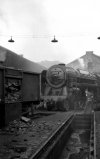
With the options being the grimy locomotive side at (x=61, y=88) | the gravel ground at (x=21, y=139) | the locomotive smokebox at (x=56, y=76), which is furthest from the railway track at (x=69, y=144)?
the locomotive smokebox at (x=56, y=76)

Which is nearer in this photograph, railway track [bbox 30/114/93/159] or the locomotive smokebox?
railway track [bbox 30/114/93/159]

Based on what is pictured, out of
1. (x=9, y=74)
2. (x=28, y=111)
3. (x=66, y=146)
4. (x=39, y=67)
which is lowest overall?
(x=66, y=146)

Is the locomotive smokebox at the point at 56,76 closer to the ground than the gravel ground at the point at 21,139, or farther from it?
farther from it

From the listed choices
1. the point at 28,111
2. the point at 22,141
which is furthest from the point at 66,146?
the point at 28,111

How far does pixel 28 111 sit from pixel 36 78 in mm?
1596

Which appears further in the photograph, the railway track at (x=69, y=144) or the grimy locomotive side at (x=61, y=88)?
the grimy locomotive side at (x=61, y=88)

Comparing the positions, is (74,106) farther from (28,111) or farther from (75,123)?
(28,111)

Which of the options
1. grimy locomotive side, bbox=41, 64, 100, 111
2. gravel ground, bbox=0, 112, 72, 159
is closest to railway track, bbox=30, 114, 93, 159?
gravel ground, bbox=0, 112, 72, 159

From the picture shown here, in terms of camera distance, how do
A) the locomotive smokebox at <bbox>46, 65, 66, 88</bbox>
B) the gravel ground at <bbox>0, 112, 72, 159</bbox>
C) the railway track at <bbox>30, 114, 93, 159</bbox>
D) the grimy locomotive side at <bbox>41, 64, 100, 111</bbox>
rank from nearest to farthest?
the gravel ground at <bbox>0, 112, 72, 159</bbox> → the railway track at <bbox>30, 114, 93, 159</bbox> → the grimy locomotive side at <bbox>41, 64, 100, 111</bbox> → the locomotive smokebox at <bbox>46, 65, 66, 88</bbox>

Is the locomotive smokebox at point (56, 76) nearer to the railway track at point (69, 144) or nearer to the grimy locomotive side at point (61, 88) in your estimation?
the grimy locomotive side at point (61, 88)

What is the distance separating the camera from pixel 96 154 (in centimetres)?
657

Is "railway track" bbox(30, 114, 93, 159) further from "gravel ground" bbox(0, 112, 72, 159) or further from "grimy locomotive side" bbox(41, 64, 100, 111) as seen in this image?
"grimy locomotive side" bbox(41, 64, 100, 111)

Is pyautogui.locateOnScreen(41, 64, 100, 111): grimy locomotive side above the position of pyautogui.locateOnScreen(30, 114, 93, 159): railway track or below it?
above

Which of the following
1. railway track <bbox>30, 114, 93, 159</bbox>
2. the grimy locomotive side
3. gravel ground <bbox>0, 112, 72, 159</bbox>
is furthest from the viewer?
the grimy locomotive side
